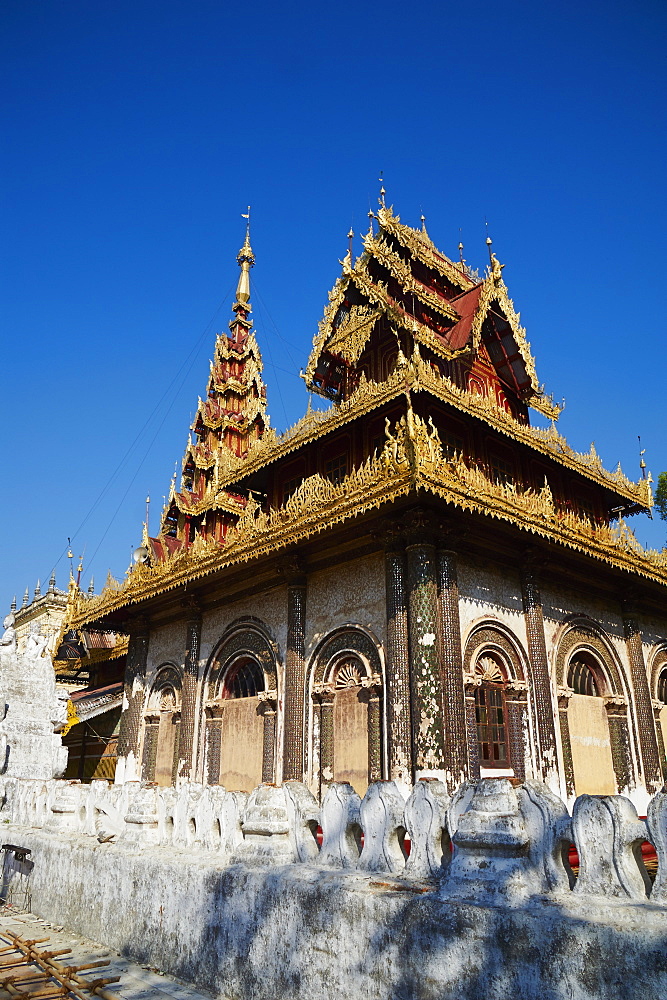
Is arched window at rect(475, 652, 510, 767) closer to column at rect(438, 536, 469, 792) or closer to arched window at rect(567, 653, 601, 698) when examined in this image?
column at rect(438, 536, 469, 792)

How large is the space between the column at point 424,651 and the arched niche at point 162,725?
900 centimetres

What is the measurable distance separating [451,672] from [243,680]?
21.9 feet

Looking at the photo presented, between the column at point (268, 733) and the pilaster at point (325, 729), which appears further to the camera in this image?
the column at point (268, 733)

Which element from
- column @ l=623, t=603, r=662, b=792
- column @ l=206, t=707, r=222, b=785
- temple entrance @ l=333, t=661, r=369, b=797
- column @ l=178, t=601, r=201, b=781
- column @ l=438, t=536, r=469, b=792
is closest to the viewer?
column @ l=438, t=536, r=469, b=792

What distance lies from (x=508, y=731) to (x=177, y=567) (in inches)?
356

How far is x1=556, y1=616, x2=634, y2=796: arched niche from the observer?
16125mm

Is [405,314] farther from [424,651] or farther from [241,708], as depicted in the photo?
[241,708]

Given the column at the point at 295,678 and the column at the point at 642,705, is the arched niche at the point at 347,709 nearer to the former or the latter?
the column at the point at 295,678

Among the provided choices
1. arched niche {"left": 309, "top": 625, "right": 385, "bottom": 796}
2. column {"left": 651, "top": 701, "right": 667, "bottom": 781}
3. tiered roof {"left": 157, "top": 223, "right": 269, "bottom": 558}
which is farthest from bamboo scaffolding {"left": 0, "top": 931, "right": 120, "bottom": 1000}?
tiered roof {"left": 157, "top": 223, "right": 269, "bottom": 558}

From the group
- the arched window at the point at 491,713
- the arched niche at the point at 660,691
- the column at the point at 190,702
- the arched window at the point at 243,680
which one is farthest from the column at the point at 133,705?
the arched niche at the point at 660,691

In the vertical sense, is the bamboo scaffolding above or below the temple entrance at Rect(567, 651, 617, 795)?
below

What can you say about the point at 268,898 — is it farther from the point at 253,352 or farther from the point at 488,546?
the point at 253,352

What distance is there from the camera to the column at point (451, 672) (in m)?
12.2

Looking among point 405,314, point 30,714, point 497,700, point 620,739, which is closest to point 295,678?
point 497,700
